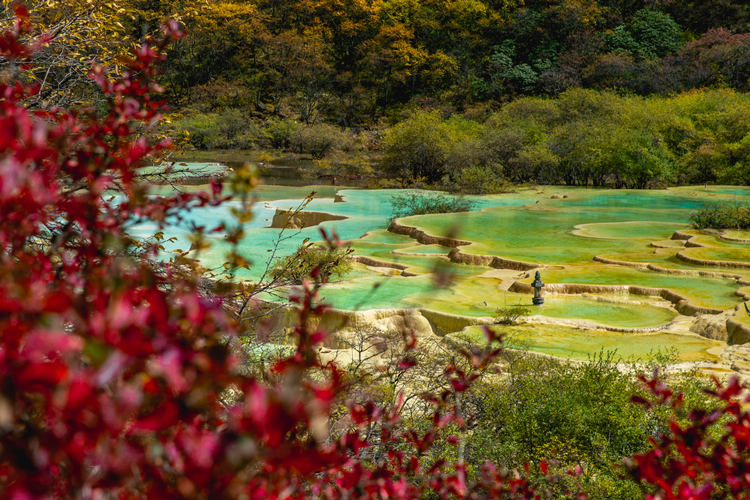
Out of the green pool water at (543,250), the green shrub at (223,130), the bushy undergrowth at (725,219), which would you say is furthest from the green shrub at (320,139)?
the bushy undergrowth at (725,219)

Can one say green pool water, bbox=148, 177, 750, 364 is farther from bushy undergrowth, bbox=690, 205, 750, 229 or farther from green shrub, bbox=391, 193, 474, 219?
bushy undergrowth, bbox=690, 205, 750, 229

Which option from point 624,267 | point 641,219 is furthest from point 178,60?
point 624,267

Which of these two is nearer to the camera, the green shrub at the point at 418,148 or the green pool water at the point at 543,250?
the green pool water at the point at 543,250

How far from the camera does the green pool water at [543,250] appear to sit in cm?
926

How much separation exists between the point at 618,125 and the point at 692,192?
518 centimetres

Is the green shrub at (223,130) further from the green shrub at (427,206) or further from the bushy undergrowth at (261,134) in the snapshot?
the green shrub at (427,206)

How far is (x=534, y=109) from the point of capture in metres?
30.4

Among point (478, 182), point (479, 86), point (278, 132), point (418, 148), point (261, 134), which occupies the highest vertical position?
point (479, 86)

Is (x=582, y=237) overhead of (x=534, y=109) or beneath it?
beneath

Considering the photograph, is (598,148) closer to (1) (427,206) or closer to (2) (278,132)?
(1) (427,206)

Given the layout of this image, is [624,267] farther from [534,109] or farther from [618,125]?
[534,109]

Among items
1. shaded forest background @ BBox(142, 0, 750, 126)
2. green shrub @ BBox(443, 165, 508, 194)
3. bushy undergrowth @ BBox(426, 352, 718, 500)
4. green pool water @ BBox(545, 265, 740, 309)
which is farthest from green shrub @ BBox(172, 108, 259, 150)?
bushy undergrowth @ BBox(426, 352, 718, 500)

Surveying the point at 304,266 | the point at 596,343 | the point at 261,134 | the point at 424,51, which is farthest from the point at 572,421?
the point at 424,51

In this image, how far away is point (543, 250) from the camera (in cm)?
1320
